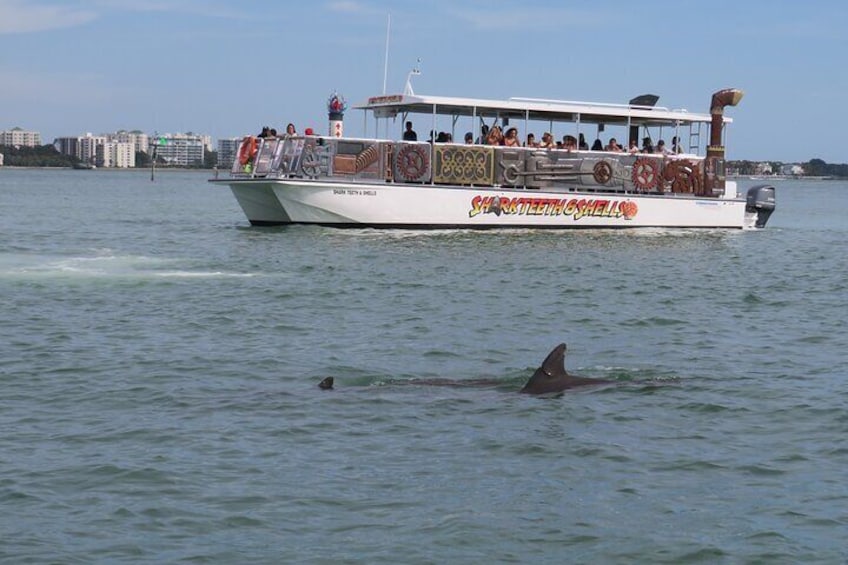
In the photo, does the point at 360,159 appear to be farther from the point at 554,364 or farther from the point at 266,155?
the point at 554,364

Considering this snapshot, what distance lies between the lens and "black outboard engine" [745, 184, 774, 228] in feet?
144

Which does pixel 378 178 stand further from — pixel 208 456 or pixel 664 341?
pixel 208 456

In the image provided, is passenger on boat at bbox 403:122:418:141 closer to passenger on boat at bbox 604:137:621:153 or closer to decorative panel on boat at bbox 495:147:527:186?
decorative panel on boat at bbox 495:147:527:186

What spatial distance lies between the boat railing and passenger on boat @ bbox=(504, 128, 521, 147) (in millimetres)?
363

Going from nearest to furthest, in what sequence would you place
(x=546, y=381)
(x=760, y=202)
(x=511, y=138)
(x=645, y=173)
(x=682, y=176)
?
(x=546, y=381) < (x=511, y=138) < (x=645, y=173) < (x=682, y=176) < (x=760, y=202)

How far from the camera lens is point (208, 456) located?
35.9 feet

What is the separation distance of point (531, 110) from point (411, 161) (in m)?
4.23

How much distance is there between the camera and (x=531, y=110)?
122 ft

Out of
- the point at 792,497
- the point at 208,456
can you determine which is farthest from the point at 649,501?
the point at 208,456

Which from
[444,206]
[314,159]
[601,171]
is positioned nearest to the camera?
[314,159]

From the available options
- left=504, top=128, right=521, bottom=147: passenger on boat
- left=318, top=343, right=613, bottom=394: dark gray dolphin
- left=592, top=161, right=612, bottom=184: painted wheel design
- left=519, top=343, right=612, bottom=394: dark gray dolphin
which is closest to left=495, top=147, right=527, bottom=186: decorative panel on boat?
left=504, top=128, right=521, bottom=147: passenger on boat

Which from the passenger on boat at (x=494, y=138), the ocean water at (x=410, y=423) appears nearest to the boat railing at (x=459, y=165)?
the passenger on boat at (x=494, y=138)

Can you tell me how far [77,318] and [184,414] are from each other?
7383mm

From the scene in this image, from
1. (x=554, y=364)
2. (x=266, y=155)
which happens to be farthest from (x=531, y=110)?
(x=554, y=364)
